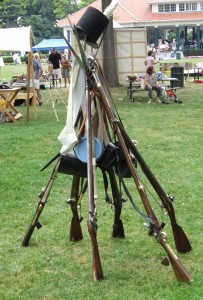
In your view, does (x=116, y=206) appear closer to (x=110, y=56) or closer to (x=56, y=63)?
(x=110, y=56)

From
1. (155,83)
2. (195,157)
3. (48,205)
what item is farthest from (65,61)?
(48,205)

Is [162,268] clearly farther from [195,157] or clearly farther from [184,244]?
[195,157]

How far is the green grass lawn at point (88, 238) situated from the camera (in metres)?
4.78

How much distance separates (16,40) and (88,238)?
9640 millimetres

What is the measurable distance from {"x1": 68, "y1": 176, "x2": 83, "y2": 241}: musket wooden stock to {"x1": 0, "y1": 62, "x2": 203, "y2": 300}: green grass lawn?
72 millimetres

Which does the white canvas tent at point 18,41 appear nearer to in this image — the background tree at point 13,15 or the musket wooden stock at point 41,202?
the musket wooden stock at point 41,202

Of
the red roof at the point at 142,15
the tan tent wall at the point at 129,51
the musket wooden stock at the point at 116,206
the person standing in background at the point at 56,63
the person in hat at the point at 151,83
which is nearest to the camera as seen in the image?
the musket wooden stock at the point at 116,206

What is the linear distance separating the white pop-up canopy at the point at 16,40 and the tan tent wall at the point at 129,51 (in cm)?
756

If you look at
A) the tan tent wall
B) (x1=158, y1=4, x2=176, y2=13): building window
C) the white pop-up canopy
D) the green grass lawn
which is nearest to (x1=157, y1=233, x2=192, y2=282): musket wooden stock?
the green grass lawn

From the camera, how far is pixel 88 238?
5988 mm

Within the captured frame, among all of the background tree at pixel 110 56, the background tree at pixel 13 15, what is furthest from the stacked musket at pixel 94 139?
the background tree at pixel 13 15

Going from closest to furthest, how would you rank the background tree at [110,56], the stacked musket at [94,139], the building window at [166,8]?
the stacked musket at [94,139] → the background tree at [110,56] → the building window at [166,8]

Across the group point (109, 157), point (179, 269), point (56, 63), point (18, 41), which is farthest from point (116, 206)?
point (56, 63)

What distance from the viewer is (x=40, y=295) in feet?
15.5
